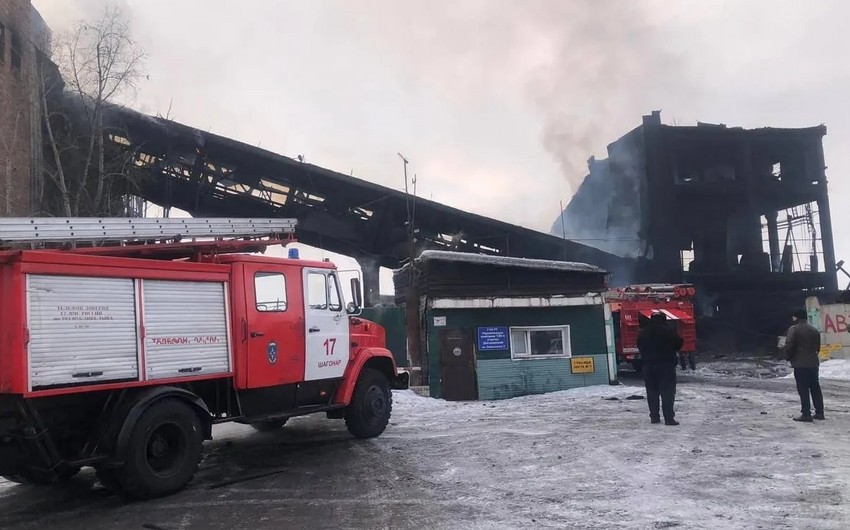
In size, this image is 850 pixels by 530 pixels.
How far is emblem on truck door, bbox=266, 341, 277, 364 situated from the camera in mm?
7844

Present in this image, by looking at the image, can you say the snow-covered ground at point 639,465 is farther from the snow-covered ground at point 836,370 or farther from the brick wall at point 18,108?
the brick wall at point 18,108

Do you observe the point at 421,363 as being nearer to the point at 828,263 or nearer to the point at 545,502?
the point at 545,502

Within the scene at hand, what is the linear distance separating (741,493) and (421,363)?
996cm

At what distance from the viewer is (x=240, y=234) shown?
799 cm

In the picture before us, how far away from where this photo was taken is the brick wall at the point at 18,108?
50.8ft

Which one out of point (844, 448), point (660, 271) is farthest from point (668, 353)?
point (660, 271)

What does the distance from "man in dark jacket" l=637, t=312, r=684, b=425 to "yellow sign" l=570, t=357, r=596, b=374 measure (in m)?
5.82

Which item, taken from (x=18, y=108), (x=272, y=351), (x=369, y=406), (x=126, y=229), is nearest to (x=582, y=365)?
(x=369, y=406)

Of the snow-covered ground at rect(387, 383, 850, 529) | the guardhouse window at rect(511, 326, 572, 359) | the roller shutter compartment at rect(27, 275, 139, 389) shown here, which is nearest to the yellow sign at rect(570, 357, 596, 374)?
the guardhouse window at rect(511, 326, 572, 359)

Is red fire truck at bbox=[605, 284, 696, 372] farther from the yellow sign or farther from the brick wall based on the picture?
the brick wall

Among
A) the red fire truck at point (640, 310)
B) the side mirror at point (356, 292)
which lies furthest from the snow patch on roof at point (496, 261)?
the side mirror at point (356, 292)

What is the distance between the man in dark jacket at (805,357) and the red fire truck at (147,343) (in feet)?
22.6

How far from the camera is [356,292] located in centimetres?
909

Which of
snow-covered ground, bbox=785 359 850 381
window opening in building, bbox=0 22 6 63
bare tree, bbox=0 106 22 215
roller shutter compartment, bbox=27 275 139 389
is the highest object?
window opening in building, bbox=0 22 6 63
